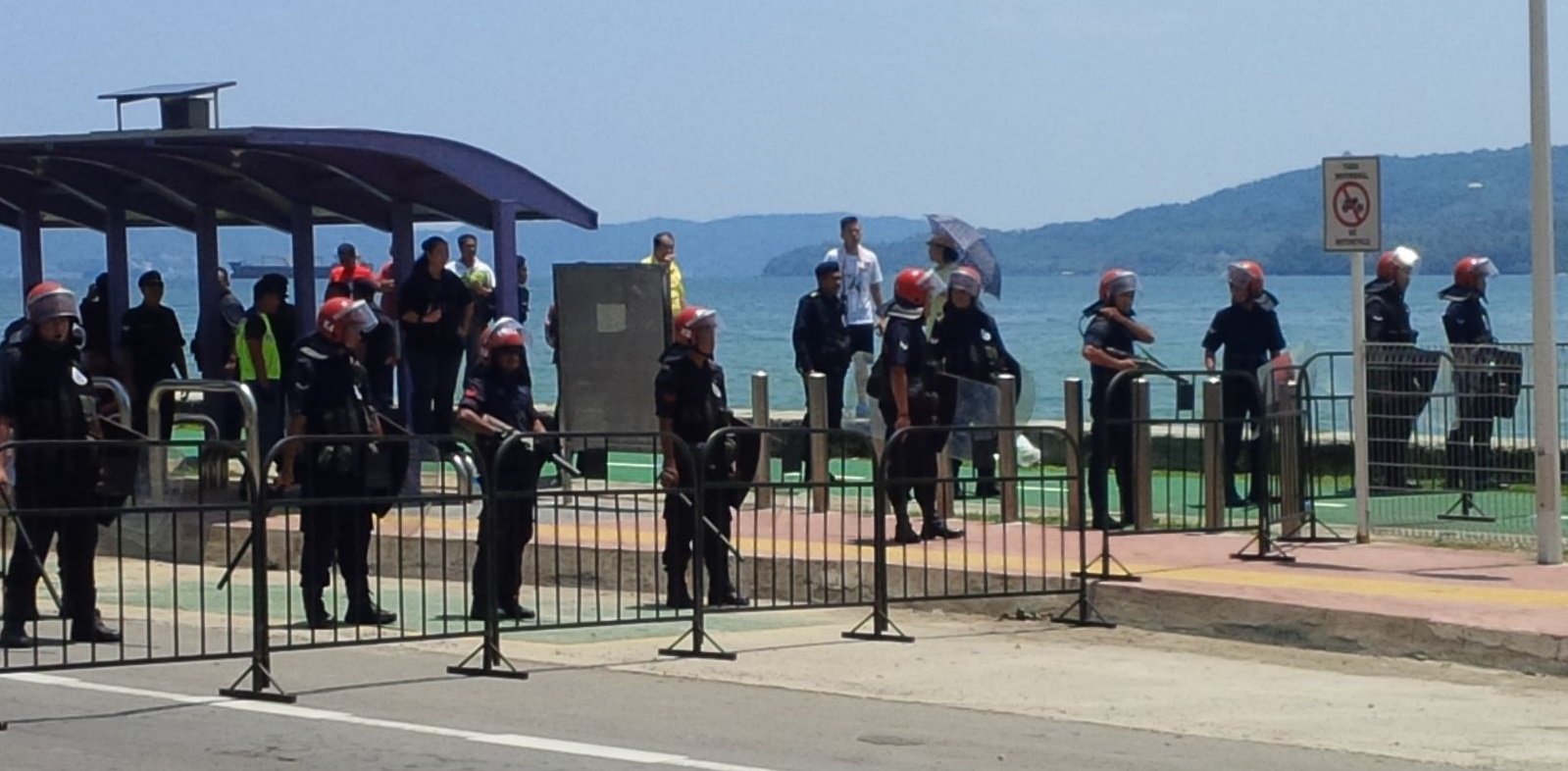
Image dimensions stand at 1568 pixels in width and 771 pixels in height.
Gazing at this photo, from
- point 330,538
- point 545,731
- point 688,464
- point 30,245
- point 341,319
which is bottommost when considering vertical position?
point 545,731

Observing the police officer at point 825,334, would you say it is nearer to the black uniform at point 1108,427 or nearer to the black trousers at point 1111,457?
the black uniform at point 1108,427

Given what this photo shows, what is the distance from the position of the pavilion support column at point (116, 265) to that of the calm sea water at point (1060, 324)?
5.83 m

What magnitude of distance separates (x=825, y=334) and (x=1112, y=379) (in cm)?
494

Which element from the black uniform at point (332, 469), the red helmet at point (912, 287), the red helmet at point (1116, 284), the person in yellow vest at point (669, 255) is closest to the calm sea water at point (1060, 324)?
the red helmet at point (1116, 284)

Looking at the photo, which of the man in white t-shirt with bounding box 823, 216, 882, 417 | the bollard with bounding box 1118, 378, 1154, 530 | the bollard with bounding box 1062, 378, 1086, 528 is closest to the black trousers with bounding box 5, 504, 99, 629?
the bollard with bounding box 1062, 378, 1086, 528

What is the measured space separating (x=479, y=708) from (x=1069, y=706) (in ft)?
8.61

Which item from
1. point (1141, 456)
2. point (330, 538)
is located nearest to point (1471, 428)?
point (1141, 456)

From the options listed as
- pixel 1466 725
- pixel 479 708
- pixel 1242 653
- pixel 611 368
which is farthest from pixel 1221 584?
pixel 611 368

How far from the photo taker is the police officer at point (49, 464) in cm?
1353

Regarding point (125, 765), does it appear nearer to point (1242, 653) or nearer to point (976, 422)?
point (1242, 653)

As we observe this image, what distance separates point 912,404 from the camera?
16.5 metres

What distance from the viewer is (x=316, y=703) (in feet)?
38.7

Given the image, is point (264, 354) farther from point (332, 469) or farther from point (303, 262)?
point (332, 469)

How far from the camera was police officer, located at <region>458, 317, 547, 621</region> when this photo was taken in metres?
14.4
